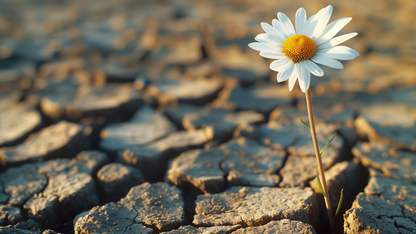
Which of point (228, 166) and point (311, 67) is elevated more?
point (311, 67)

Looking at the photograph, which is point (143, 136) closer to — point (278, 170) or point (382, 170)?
point (278, 170)

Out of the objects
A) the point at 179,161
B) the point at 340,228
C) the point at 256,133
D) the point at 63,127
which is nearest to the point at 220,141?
the point at 256,133

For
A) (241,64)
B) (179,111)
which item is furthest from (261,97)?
(179,111)

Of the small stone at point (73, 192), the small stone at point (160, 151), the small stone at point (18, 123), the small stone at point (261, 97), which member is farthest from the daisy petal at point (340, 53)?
the small stone at point (18, 123)

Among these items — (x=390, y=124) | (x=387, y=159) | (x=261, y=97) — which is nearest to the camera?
(x=387, y=159)

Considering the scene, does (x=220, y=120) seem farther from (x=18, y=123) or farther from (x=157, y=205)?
(x=18, y=123)

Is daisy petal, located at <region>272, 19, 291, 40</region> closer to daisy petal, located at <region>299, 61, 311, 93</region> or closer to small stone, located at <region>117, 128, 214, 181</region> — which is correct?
daisy petal, located at <region>299, 61, 311, 93</region>

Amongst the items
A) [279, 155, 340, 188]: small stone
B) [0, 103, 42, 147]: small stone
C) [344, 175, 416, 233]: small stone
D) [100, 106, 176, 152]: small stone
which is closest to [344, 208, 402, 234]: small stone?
[344, 175, 416, 233]: small stone

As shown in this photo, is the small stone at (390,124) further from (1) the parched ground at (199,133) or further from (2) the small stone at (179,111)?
(2) the small stone at (179,111)
